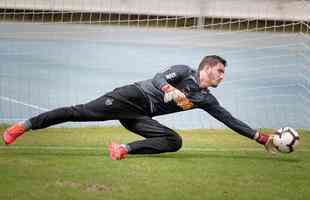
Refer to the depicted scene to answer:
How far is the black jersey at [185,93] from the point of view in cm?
664

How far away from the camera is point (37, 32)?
14180 millimetres

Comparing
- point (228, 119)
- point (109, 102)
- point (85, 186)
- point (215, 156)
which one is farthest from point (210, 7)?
point (85, 186)

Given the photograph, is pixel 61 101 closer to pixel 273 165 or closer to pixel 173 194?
pixel 273 165

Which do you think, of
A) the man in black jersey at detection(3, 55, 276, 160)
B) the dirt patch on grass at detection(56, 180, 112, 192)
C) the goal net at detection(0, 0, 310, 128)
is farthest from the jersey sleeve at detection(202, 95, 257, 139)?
the goal net at detection(0, 0, 310, 128)

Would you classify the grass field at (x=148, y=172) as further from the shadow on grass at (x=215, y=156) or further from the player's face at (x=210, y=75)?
the player's face at (x=210, y=75)

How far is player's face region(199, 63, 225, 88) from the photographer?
264 inches

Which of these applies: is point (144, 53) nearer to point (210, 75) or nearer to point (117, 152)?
point (210, 75)

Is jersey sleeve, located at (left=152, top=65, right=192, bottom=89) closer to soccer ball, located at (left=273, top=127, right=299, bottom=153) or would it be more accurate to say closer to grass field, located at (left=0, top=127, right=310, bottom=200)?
grass field, located at (left=0, top=127, right=310, bottom=200)

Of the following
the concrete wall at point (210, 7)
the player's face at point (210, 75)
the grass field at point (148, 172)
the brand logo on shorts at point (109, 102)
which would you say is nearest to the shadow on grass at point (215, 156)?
the grass field at point (148, 172)

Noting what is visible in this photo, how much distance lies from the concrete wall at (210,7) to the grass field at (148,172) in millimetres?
8020

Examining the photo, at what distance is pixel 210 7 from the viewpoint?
1645cm

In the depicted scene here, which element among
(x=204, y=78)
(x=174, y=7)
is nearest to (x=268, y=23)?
(x=174, y=7)

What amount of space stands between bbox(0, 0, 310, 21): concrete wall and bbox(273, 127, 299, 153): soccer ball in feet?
30.7

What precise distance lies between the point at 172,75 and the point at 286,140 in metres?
1.22
